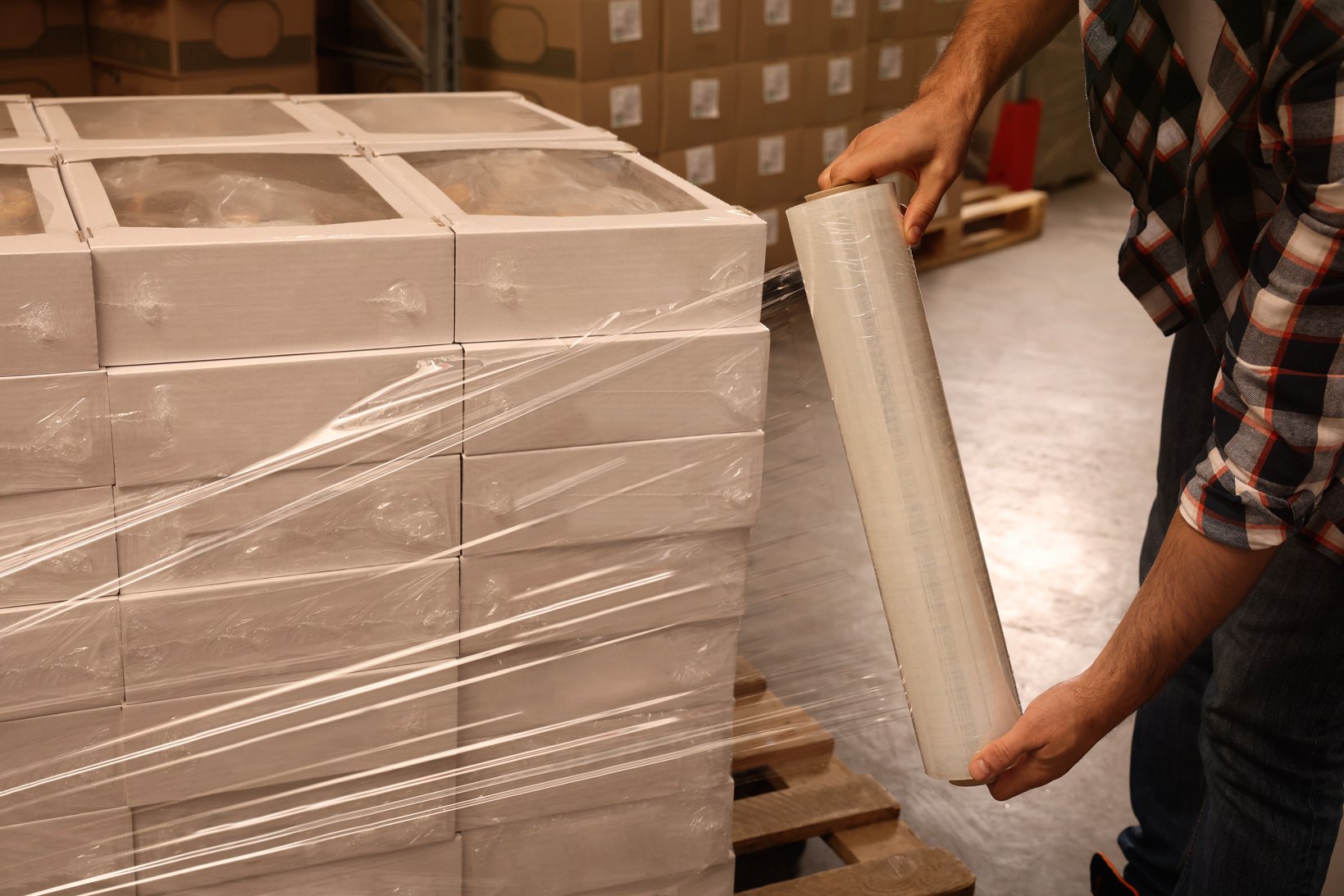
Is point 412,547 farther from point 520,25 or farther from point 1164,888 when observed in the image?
point 520,25

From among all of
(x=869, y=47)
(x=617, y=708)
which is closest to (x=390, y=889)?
(x=617, y=708)

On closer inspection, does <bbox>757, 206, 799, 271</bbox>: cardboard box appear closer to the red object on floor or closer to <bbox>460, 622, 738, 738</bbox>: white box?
the red object on floor

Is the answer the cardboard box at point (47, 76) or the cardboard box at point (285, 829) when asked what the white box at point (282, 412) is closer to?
the cardboard box at point (285, 829)

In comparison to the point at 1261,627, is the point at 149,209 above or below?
above

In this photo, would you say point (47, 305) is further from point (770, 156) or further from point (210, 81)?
point (770, 156)

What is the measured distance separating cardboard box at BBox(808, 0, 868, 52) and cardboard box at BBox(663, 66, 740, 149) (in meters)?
0.40

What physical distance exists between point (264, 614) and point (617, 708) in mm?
384

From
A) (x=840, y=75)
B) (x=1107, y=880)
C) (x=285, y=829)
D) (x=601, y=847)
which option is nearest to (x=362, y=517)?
(x=285, y=829)

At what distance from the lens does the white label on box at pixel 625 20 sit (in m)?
3.27

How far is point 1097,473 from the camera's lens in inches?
131

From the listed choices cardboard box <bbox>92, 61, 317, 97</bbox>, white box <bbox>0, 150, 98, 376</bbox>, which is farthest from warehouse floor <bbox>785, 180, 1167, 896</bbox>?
cardboard box <bbox>92, 61, 317, 97</bbox>

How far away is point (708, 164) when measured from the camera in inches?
150

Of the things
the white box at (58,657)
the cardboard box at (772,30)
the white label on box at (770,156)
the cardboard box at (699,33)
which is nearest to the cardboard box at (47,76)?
the cardboard box at (699,33)

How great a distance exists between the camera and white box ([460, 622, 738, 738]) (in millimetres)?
1303
